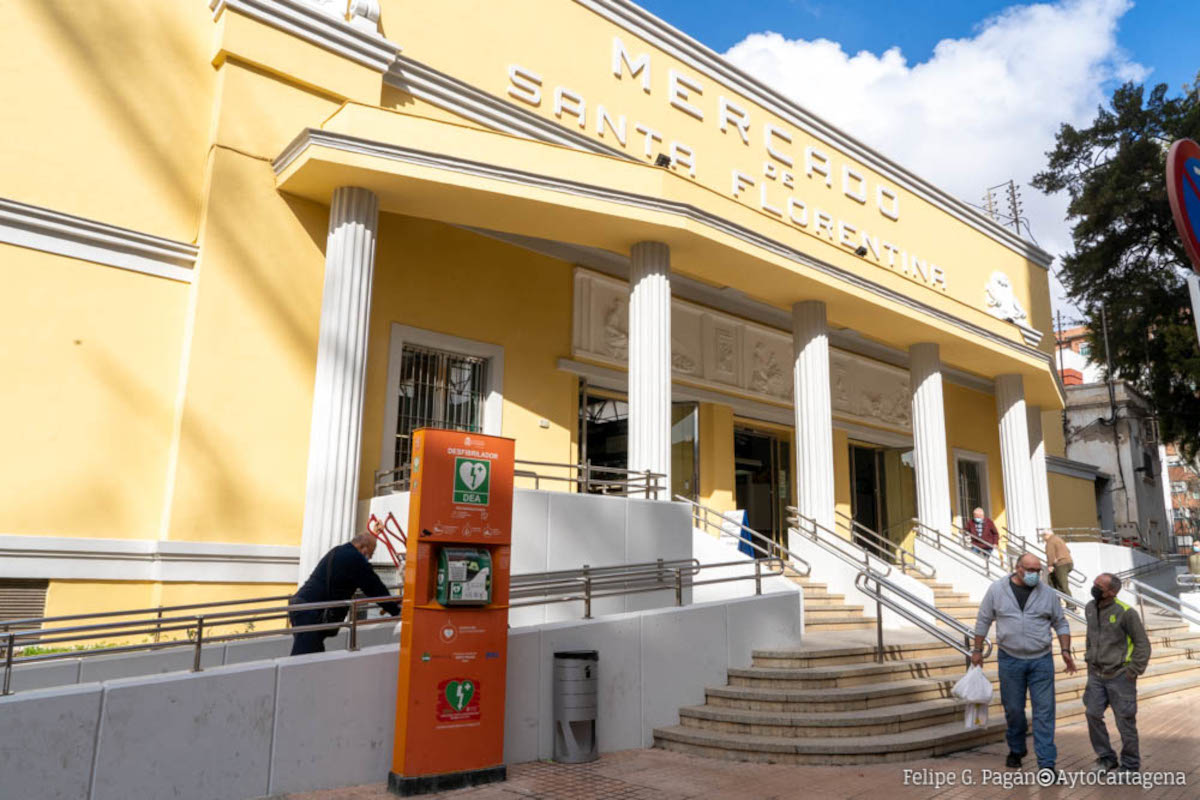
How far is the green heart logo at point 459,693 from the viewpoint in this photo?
658cm

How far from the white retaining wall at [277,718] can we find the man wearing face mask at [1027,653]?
2778 mm

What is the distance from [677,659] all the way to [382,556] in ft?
12.2

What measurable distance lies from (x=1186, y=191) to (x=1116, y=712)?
5.32m

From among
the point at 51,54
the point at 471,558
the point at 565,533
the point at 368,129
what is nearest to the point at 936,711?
the point at 565,533

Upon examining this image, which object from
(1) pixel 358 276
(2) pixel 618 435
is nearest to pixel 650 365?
(2) pixel 618 435

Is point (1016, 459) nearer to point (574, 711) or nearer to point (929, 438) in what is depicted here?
point (929, 438)

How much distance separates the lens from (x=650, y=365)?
38.9 feet

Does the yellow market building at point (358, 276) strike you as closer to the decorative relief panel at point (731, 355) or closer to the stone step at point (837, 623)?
the decorative relief panel at point (731, 355)

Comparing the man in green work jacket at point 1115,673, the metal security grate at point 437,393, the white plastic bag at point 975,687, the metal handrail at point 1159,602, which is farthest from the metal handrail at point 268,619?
the metal handrail at point 1159,602

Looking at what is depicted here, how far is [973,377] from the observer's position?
2284 centimetres

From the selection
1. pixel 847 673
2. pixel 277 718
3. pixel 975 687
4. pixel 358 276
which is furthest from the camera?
pixel 358 276

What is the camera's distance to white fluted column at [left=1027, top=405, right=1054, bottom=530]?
20172 mm

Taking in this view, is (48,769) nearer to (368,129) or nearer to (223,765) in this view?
(223,765)

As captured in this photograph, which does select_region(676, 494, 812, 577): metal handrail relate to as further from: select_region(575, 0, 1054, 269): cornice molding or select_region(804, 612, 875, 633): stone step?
select_region(575, 0, 1054, 269): cornice molding
